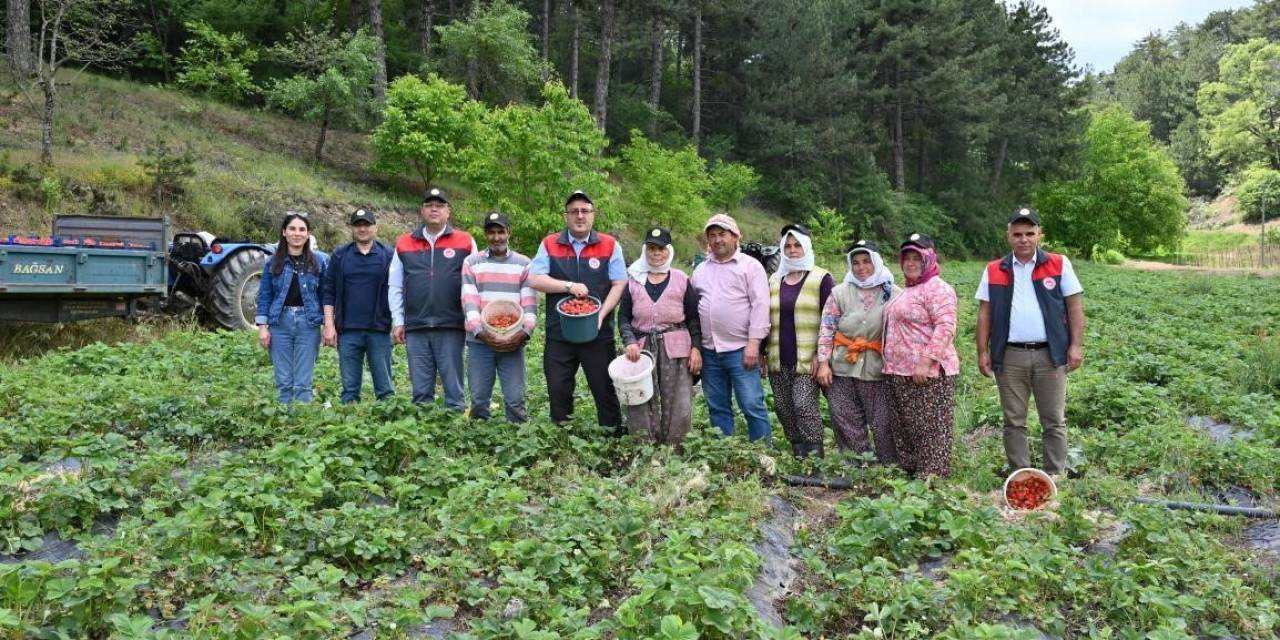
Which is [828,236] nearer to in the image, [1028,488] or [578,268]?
[578,268]

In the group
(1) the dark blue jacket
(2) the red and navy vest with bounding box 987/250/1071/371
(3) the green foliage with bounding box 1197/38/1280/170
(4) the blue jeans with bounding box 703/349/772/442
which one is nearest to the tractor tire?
(1) the dark blue jacket

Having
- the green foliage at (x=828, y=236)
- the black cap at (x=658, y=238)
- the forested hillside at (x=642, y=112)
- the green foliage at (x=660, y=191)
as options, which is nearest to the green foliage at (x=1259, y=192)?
the forested hillside at (x=642, y=112)

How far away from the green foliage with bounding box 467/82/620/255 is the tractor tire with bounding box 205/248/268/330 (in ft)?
27.7

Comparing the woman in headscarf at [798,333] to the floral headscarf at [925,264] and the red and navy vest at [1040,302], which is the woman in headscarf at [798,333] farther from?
the red and navy vest at [1040,302]

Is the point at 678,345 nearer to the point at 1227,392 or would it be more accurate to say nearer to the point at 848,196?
the point at 1227,392

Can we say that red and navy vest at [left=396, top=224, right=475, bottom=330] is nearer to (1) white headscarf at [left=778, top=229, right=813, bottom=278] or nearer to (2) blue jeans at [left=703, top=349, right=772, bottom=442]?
(2) blue jeans at [left=703, top=349, right=772, bottom=442]

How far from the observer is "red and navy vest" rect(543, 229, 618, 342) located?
233 inches

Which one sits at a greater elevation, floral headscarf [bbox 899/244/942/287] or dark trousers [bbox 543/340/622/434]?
floral headscarf [bbox 899/244/942/287]

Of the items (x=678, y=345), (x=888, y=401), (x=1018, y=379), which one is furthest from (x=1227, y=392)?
(x=678, y=345)

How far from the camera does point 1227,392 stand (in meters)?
7.93

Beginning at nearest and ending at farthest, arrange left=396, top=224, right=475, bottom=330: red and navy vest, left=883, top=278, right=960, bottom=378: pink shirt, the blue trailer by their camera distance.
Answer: left=883, top=278, right=960, bottom=378: pink shirt
left=396, top=224, right=475, bottom=330: red and navy vest
the blue trailer

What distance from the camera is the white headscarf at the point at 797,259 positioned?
5816 mm

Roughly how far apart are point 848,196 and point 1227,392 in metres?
33.6

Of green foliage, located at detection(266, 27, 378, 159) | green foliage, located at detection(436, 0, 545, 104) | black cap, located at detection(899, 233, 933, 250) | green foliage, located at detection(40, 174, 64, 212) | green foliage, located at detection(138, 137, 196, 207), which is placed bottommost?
black cap, located at detection(899, 233, 933, 250)
